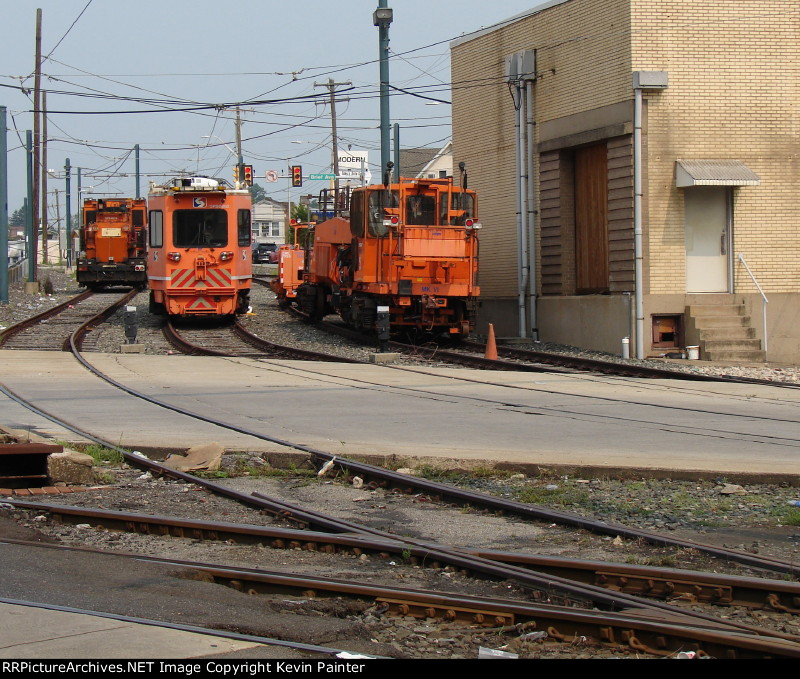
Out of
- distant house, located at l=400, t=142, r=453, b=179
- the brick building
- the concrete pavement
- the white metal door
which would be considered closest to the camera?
the concrete pavement

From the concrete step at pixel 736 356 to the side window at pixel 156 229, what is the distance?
13.2 metres

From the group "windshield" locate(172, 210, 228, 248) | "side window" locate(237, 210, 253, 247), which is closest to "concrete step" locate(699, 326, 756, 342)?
"side window" locate(237, 210, 253, 247)

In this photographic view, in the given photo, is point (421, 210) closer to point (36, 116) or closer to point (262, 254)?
point (36, 116)

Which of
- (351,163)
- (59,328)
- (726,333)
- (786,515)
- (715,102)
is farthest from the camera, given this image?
(351,163)

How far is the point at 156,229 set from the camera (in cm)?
2688

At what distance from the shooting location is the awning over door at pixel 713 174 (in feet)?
69.6

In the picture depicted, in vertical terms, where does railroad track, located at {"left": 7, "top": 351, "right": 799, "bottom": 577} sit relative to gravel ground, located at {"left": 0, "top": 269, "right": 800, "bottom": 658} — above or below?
above

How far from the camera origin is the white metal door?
2219 cm

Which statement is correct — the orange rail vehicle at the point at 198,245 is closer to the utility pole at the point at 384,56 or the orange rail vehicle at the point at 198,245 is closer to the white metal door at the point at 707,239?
the utility pole at the point at 384,56

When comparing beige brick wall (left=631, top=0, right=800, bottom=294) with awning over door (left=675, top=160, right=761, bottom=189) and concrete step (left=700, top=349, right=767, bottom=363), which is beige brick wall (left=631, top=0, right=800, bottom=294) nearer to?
awning over door (left=675, top=160, right=761, bottom=189)

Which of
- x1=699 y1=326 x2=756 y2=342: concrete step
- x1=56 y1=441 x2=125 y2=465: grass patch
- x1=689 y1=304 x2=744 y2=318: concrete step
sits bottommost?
x1=56 y1=441 x2=125 y2=465: grass patch

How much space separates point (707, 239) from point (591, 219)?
276cm

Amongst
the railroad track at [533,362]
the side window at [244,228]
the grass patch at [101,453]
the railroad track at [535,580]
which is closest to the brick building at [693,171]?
the railroad track at [533,362]

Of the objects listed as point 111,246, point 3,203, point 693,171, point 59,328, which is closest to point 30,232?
point 111,246
